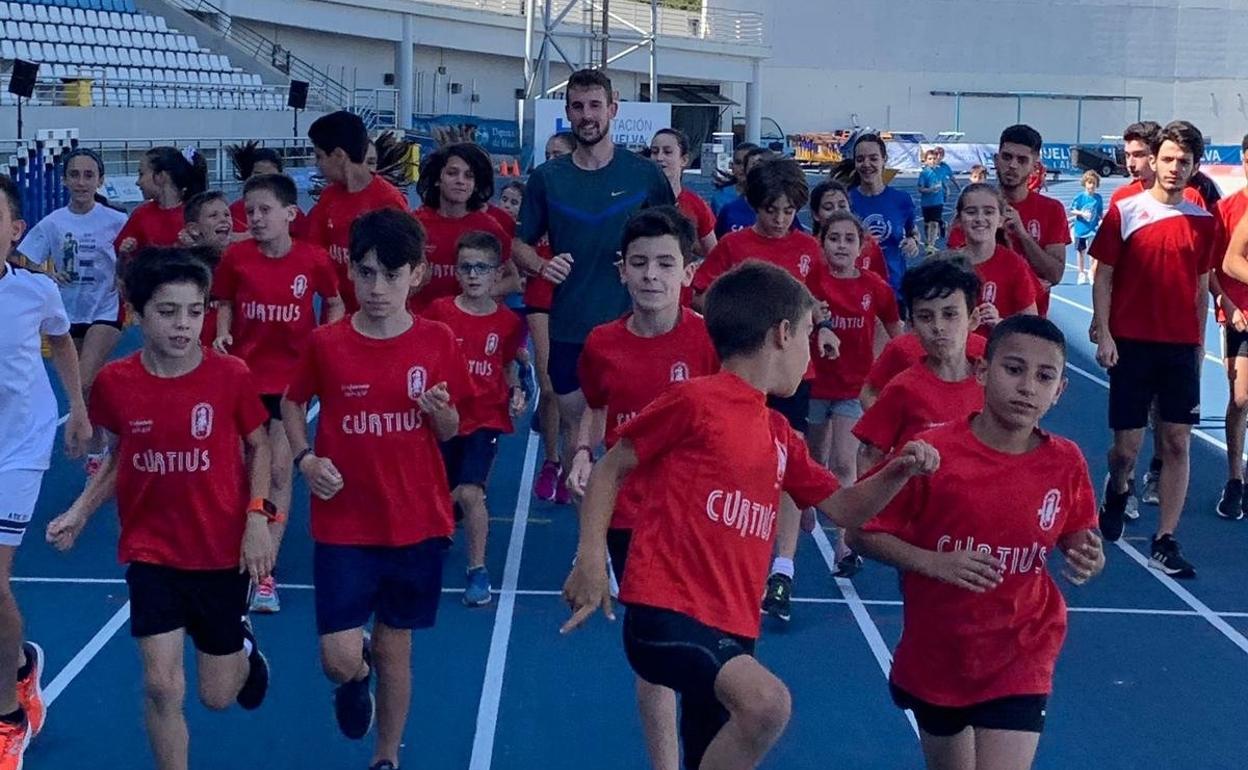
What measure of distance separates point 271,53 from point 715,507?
130 feet

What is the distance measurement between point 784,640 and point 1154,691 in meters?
1.50

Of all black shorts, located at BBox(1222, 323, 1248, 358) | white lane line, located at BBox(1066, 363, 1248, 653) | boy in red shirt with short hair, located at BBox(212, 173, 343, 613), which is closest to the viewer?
white lane line, located at BBox(1066, 363, 1248, 653)

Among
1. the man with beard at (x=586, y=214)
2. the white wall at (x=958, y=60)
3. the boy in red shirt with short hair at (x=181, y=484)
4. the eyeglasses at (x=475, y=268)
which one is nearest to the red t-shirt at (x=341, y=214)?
the eyeglasses at (x=475, y=268)

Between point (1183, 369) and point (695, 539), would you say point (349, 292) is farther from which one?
point (695, 539)

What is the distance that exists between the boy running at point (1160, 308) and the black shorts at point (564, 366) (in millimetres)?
2738

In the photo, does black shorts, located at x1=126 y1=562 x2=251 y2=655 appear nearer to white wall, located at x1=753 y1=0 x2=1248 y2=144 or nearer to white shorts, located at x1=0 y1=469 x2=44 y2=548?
white shorts, located at x1=0 y1=469 x2=44 y2=548

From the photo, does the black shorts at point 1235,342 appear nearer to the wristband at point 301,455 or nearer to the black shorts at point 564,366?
the black shorts at point 564,366

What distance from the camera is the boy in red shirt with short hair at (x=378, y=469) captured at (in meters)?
4.93

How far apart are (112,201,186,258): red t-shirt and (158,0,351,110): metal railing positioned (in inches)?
1217

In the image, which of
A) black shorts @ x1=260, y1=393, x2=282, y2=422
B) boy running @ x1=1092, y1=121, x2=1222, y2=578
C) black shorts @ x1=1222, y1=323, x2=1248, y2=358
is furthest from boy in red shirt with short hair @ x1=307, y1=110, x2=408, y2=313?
black shorts @ x1=1222, y1=323, x2=1248, y2=358

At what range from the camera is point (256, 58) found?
3916 centimetres

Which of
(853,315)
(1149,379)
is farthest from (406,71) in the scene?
(853,315)

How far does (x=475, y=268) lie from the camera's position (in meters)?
7.57

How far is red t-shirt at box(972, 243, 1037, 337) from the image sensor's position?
282 inches
